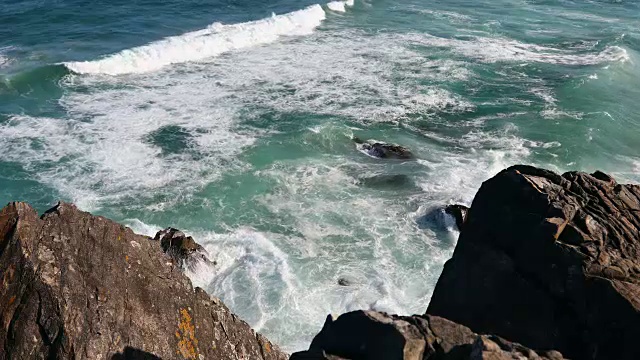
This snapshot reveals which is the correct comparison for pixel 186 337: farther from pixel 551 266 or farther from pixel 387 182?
pixel 387 182

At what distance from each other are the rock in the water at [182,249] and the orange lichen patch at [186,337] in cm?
978

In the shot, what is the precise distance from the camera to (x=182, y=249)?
63.8ft

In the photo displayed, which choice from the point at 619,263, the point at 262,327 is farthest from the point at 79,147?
the point at 619,263

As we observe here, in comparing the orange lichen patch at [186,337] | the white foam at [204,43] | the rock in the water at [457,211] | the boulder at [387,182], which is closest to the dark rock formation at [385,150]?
the boulder at [387,182]

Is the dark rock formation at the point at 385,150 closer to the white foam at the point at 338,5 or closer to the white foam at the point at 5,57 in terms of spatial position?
the white foam at the point at 5,57

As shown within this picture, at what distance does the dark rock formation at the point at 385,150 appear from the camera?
2783cm

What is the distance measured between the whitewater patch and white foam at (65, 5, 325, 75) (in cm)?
1216

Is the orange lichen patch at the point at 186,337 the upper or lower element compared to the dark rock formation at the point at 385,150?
upper

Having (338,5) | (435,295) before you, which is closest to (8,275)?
(435,295)

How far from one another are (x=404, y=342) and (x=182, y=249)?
13975mm

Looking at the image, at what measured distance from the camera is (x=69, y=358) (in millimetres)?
7977

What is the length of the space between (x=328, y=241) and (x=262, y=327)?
5178 millimetres

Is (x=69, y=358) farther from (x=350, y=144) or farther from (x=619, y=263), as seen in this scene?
(x=350, y=144)

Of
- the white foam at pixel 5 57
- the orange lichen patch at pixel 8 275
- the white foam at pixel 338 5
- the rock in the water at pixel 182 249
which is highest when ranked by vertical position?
the orange lichen patch at pixel 8 275
